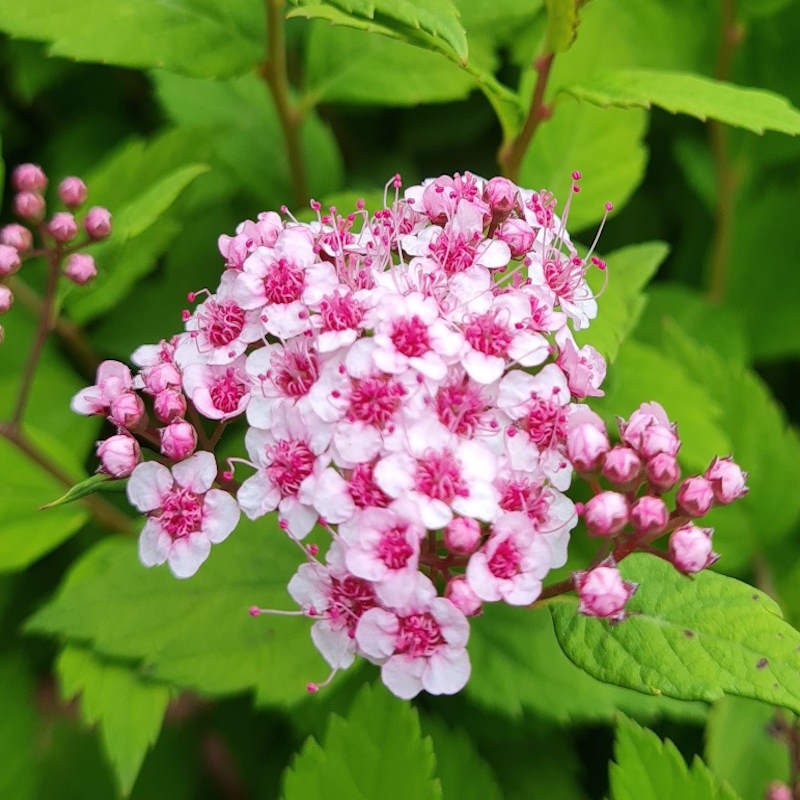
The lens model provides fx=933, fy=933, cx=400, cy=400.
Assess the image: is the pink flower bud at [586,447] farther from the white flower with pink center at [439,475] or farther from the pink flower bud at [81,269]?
the pink flower bud at [81,269]

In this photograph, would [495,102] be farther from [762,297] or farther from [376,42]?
[762,297]

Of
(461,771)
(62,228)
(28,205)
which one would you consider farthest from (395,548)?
(28,205)

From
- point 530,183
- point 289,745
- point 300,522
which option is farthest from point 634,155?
point 289,745

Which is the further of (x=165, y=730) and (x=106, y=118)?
(x=106, y=118)

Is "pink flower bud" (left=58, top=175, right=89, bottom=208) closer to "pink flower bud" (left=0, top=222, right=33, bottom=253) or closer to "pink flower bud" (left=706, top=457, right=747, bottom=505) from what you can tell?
"pink flower bud" (left=0, top=222, right=33, bottom=253)

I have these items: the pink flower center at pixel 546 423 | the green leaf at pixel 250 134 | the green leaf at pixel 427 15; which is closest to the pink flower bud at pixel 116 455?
the pink flower center at pixel 546 423

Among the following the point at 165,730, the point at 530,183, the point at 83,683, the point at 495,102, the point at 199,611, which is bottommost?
the point at 165,730

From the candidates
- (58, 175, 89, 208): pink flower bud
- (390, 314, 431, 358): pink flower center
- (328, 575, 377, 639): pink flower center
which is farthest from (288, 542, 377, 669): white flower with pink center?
(58, 175, 89, 208): pink flower bud

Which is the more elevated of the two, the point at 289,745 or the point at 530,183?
the point at 530,183
